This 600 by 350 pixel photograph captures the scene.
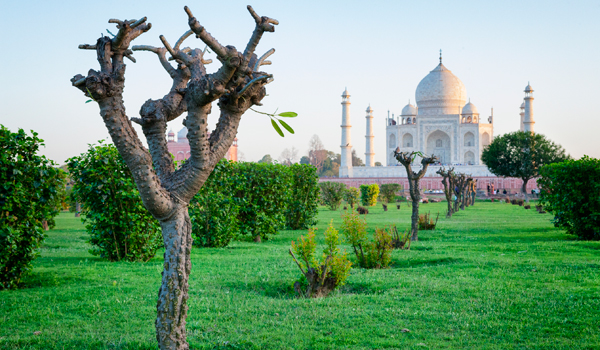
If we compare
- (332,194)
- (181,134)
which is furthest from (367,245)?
(181,134)

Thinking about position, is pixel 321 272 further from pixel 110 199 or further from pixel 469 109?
pixel 469 109

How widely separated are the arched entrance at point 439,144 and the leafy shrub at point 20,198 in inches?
2049

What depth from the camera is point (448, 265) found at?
6.50 metres

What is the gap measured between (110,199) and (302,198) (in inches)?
238

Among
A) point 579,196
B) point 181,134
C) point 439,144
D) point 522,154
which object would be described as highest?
point 181,134

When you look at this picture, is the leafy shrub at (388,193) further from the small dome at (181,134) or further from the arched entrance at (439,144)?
the arched entrance at (439,144)

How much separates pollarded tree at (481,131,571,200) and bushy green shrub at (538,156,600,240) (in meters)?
26.6

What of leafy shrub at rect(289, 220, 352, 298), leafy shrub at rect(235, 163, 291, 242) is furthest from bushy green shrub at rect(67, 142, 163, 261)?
leafy shrub at rect(235, 163, 291, 242)

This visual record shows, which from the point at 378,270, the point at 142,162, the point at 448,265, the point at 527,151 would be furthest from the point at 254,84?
the point at 527,151

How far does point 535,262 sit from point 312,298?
10.9 feet

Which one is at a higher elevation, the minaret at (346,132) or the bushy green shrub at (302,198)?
the minaret at (346,132)

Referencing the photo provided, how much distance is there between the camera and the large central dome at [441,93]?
53.9 meters

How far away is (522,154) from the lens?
3559cm

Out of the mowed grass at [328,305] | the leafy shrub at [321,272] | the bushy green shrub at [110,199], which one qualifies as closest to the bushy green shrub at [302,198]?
the mowed grass at [328,305]
